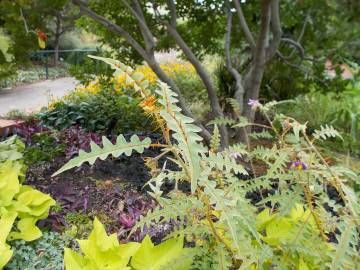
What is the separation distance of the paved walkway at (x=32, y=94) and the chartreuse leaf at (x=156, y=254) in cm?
616

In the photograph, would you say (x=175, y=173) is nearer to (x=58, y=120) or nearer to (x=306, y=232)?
(x=306, y=232)

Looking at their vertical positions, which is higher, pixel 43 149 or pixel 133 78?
pixel 133 78

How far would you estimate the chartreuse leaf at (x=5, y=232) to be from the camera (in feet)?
5.50

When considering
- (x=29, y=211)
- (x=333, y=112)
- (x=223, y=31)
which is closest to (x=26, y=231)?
(x=29, y=211)

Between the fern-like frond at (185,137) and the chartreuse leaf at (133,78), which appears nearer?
the fern-like frond at (185,137)

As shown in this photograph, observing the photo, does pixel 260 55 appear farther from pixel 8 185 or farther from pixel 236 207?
pixel 236 207

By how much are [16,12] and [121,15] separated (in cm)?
114

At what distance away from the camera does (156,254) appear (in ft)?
4.78

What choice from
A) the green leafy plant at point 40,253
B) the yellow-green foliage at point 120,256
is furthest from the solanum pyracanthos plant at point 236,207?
the green leafy plant at point 40,253

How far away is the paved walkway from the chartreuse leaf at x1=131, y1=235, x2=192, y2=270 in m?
6.16

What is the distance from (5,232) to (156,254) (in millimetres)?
734

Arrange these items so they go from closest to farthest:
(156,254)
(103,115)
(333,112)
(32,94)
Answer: (156,254) < (103,115) < (333,112) < (32,94)

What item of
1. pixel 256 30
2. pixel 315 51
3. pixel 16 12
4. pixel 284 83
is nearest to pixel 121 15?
pixel 16 12

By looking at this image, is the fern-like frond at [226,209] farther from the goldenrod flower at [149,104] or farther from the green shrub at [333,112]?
the green shrub at [333,112]
